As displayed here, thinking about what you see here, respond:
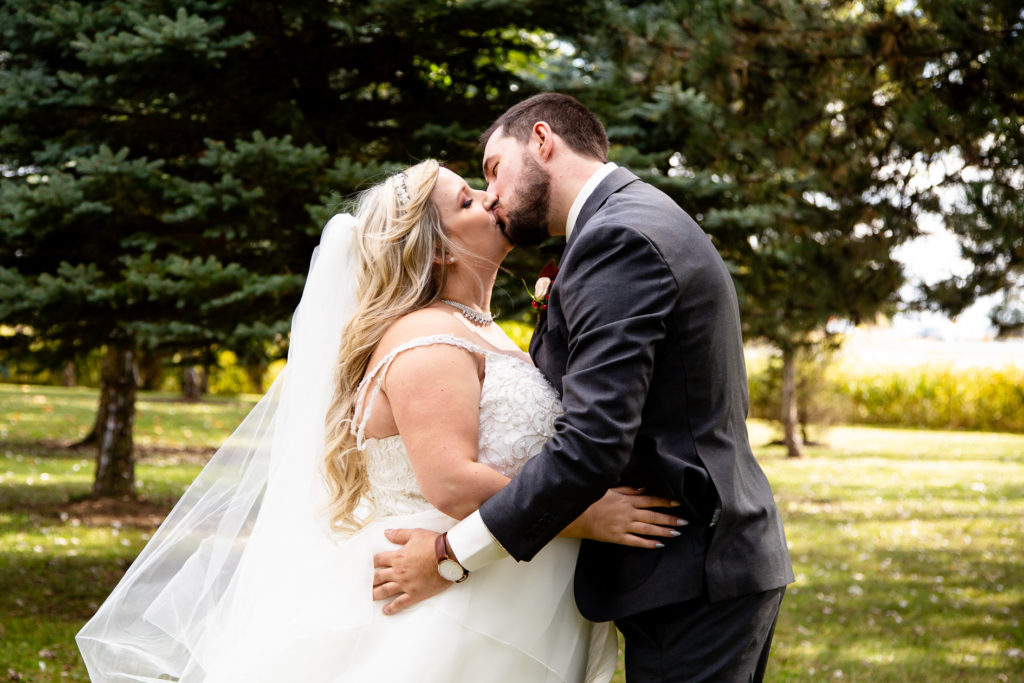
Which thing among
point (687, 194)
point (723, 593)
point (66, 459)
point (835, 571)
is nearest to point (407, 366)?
point (723, 593)

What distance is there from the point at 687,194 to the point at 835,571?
4305 mm

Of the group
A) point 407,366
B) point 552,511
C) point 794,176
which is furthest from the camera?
point 794,176

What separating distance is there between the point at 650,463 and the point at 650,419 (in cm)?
12

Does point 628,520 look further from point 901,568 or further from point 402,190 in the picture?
point 901,568

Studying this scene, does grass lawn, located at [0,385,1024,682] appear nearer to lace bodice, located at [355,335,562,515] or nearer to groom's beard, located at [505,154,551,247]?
lace bodice, located at [355,335,562,515]

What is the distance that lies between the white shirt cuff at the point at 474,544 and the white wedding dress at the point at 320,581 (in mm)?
194

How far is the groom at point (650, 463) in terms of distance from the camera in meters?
2.09

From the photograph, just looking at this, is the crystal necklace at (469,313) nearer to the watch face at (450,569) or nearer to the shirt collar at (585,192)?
the shirt collar at (585,192)

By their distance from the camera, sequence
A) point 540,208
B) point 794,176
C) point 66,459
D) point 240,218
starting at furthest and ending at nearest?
point 66,459 < point 794,176 < point 240,218 < point 540,208

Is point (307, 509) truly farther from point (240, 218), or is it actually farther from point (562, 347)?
point (240, 218)

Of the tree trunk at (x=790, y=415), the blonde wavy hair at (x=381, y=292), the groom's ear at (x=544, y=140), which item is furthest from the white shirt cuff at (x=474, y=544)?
the tree trunk at (x=790, y=415)

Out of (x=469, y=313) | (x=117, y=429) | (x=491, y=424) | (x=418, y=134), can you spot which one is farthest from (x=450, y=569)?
(x=117, y=429)

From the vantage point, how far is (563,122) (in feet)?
8.62

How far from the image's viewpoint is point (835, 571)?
8.60m
